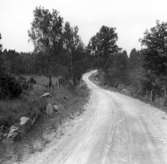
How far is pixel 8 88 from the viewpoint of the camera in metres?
12.5

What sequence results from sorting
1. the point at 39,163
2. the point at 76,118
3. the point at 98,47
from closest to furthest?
the point at 39,163
the point at 76,118
the point at 98,47

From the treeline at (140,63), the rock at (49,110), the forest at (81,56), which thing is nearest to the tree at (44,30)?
the forest at (81,56)

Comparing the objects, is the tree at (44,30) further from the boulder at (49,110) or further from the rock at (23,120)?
the rock at (23,120)

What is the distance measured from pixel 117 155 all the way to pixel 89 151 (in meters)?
0.97

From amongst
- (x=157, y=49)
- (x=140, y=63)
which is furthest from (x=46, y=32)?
(x=157, y=49)

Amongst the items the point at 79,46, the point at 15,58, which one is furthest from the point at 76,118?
the point at 15,58

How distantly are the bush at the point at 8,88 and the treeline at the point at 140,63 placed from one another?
1052 centimetres

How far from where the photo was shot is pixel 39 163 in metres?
5.75

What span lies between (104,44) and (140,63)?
16231mm

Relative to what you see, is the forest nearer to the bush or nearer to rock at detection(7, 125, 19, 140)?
the bush

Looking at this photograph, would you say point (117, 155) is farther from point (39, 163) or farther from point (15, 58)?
point (15, 58)

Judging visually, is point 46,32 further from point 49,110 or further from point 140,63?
point 49,110

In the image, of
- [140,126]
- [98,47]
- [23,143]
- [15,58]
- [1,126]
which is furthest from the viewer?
[15,58]

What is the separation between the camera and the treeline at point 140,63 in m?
15.6
